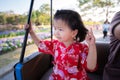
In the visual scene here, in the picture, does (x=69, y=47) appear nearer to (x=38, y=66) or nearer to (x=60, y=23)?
(x=60, y=23)

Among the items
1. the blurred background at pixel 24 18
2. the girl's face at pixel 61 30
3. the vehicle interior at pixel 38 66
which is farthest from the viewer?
the blurred background at pixel 24 18

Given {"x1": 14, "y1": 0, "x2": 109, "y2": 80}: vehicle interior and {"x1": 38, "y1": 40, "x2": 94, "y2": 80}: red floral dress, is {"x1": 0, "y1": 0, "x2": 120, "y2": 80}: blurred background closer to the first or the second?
{"x1": 14, "y1": 0, "x2": 109, "y2": 80}: vehicle interior

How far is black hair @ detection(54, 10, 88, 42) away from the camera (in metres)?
1.12

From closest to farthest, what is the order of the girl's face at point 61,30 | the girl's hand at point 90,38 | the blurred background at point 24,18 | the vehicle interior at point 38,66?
the girl's hand at point 90,38 < the girl's face at point 61,30 < the vehicle interior at point 38,66 < the blurred background at point 24,18

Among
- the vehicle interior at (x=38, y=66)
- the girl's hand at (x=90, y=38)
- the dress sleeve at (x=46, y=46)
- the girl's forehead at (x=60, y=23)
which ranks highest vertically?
the girl's forehead at (x=60, y=23)

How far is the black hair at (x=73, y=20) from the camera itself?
1122mm

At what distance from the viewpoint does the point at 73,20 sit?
1147mm

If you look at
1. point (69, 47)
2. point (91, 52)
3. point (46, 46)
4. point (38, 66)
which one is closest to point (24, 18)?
point (38, 66)

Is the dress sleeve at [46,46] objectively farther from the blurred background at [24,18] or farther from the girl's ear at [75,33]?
the blurred background at [24,18]

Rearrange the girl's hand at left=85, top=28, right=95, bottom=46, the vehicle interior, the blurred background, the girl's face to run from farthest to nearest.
→ the blurred background, the vehicle interior, the girl's face, the girl's hand at left=85, top=28, right=95, bottom=46

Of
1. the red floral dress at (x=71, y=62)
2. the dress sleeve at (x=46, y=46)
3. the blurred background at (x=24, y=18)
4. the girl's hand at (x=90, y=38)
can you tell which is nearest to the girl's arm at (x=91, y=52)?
the girl's hand at (x=90, y=38)

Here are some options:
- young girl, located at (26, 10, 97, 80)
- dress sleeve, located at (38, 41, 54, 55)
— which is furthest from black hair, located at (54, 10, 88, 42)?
dress sleeve, located at (38, 41, 54, 55)

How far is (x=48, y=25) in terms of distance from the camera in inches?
76.4

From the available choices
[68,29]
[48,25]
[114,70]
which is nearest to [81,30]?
[68,29]
